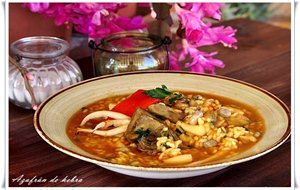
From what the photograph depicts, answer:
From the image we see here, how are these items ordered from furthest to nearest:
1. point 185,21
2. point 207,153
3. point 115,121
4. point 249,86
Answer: point 185,21 → point 249,86 → point 115,121 → point 207,153

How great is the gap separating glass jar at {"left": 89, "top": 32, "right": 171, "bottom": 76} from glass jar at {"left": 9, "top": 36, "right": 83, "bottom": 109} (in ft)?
0.34

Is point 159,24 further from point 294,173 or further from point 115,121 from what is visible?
point 294,173

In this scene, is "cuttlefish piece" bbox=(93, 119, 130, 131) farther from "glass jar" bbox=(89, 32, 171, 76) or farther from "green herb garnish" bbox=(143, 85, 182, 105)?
"glass jar" bbox=(89, 32, 171, 76)

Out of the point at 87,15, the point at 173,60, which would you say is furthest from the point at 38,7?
the point at 173,60

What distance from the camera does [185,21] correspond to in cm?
179

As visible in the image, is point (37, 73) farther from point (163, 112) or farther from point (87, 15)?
point (163, 112)

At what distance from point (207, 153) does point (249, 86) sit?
15.9 inches

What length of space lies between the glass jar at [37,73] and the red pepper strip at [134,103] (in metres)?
0.30

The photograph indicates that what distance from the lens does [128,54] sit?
5.77 feet

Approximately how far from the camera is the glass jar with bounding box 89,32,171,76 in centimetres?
177

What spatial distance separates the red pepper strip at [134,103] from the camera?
149 centimetres

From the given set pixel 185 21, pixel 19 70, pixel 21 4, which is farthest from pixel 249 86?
pixel 21 4

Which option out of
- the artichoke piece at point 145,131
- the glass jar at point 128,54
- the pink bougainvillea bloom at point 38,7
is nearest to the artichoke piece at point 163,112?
the artichoke piece at point 145,131

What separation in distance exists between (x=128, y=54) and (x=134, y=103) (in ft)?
0.98
